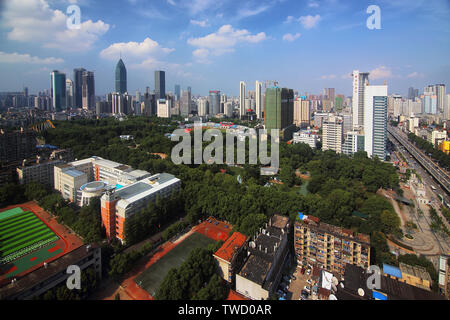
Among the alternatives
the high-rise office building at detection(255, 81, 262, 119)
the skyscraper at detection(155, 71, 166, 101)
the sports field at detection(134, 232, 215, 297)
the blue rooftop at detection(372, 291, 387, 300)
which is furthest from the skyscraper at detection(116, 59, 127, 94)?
the blue rooftop at detection(372, 291, 387, 300)

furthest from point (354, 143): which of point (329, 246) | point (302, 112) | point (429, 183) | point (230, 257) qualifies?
point (302, 112)

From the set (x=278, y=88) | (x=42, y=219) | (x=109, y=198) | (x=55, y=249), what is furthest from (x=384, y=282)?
(x=278, y=88)

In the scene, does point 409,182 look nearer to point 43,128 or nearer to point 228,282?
point 228,282

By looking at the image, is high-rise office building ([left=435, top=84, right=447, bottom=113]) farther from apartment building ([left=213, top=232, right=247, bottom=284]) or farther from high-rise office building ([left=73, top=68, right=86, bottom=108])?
high-rise office building ([left=73, top=68, right=86, bottom=108])

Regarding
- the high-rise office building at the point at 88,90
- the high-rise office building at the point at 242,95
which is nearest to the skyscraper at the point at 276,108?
the high-rise office building at the point at 242,95

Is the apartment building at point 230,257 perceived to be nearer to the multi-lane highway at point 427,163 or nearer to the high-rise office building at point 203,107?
the multi-lane highway at point 427,163

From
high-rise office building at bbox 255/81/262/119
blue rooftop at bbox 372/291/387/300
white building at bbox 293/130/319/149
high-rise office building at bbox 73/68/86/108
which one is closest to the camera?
blue rooftop at bbox 372/291/387/300

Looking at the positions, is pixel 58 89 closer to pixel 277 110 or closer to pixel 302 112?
pixel 277 110
